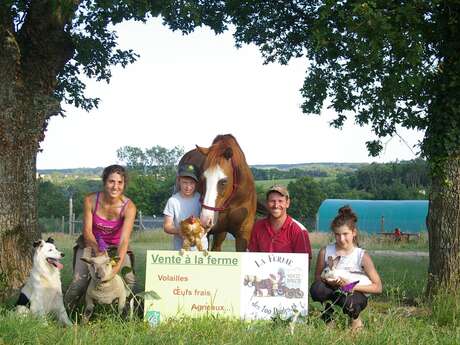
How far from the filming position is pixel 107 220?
6176mm

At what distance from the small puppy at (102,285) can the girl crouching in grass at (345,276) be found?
1772mm

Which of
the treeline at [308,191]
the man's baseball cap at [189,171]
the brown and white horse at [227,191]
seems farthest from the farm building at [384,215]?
the man's baseball cap at [189,171]

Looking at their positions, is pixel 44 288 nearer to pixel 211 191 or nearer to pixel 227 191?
pixel 211 191

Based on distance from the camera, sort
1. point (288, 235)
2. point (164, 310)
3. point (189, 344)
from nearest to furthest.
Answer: point (189, 344) < point (164, 310) < point (288, 235)

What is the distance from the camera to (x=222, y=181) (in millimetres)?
6527

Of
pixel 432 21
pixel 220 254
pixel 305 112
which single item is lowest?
pixel 220 254

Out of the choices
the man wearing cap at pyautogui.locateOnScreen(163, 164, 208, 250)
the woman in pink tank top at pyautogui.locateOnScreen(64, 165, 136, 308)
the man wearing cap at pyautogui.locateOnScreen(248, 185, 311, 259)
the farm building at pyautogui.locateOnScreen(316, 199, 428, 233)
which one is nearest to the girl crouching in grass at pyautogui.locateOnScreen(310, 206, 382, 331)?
the man wearing cap at pyautogui.locateOnScreen(248, 185, 311, 259)

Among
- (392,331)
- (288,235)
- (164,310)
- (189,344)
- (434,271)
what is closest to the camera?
(189,344)

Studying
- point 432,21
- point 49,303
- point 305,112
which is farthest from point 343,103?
point 49,303

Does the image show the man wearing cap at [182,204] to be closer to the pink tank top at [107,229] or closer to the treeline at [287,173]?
the pink tank top at [107,229]

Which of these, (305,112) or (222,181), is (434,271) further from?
(305,112)

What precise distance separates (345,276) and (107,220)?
234 cm

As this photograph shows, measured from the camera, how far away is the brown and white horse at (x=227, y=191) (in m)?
6.41

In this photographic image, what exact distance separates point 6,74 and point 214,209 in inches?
156
